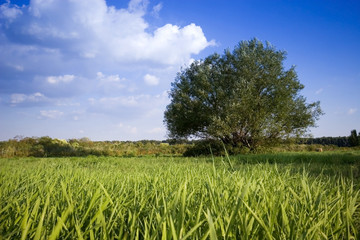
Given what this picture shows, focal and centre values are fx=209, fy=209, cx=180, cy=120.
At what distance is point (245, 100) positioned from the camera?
1733 centimetres

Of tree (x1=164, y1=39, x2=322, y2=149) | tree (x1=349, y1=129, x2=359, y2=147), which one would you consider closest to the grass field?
tree (x1=164, y1=39, x2=322, y2=149)

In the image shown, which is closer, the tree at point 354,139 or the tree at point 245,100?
the tree at point 245,100

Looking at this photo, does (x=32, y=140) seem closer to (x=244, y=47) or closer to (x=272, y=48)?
(x=244, y=47)

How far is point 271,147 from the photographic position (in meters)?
20.0

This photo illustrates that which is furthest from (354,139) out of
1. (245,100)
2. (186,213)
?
(186,213)

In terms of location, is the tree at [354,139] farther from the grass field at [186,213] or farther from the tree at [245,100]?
the grass field at [186,213]

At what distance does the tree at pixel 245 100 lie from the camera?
17.8 m

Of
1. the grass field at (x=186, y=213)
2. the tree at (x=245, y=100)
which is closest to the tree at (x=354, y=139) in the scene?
the tree at (x=245, y=100)

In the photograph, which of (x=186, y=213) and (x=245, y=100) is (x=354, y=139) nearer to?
(x=245, y=100)

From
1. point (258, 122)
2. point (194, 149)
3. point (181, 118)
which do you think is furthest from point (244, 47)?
point (194, 149)

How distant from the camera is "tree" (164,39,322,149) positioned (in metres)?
17.8

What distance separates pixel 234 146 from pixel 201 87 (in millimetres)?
6325

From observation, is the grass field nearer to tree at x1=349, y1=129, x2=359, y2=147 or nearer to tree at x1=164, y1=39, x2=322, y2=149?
tree at x1=164, y1=39, x2=322, y2=149

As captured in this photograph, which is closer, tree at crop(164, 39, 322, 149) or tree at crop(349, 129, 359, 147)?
tree at crop(164, 39, 322, 149)
